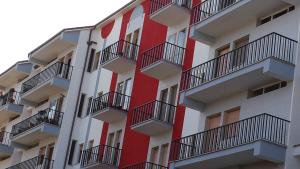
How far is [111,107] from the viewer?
36.3 metres

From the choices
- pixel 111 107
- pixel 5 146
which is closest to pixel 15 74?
pixel 5 146

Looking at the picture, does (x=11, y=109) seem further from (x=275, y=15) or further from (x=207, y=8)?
(x=275, y=15)

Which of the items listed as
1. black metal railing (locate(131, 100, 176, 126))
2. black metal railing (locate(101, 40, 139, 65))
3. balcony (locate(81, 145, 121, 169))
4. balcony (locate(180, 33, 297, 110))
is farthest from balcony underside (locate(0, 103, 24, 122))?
balcony (locate(180, 33, 297, 110))

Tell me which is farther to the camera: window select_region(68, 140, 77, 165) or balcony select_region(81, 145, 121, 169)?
window select_region(68, 140, 77, 165)

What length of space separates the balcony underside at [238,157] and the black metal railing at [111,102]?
336 inches

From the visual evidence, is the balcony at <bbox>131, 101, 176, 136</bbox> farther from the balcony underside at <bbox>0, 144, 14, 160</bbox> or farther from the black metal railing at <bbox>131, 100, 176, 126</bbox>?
the balcony underside at <bbox>0, 144, 14, 160</bbox>

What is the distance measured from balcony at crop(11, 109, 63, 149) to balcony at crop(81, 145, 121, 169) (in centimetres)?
531

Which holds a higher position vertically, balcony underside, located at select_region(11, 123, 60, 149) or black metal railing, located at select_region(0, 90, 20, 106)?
black metal railing, located at select_region(0, 90, 20, 106)

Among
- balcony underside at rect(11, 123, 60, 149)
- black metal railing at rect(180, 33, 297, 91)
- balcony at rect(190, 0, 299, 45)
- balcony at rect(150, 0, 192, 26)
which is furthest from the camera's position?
balcony underside at rect(11, 123, 60, 149)

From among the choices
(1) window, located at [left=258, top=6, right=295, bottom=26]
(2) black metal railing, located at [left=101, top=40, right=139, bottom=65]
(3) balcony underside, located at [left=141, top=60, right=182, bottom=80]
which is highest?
(2) black metal railing, located at [left=101, top=40, right=139, bottom=65]

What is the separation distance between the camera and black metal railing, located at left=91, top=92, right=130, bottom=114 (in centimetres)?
3678

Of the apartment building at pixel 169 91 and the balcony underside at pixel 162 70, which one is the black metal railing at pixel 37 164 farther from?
the balcony underside at pixel 162 70

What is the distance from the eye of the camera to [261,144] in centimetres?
2434

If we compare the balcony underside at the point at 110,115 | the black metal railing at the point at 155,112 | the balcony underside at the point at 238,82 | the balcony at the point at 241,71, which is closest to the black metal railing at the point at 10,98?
the balcony underside at the point at 110,115
